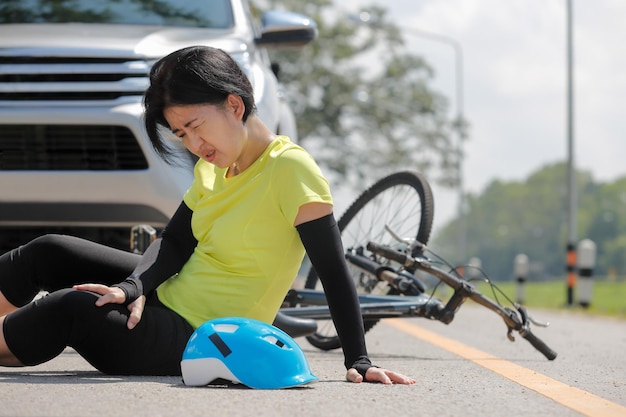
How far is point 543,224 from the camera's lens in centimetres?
16138

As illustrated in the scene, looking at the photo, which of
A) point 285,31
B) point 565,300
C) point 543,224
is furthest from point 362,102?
point 543,224

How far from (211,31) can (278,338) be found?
3.27 m

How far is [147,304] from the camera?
4.89 m

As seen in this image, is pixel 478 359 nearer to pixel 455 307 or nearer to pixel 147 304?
pixel 455 307

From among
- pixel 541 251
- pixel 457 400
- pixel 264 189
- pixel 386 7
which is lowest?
pixel 541 251

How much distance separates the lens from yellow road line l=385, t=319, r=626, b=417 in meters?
4.25

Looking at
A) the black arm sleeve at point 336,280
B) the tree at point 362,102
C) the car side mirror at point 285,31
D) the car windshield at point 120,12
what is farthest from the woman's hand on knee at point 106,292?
the tree at point 362,102

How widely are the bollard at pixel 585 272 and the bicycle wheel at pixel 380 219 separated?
11.4 m

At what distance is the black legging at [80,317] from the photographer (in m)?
4.62

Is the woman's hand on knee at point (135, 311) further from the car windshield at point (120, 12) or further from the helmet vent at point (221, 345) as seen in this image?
the car windshield at point (120, 12)

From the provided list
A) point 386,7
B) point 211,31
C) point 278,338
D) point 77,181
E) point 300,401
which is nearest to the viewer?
point 300,401

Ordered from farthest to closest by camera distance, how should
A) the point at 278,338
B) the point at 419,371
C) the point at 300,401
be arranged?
the point at 419,371, the point at 278,338, the point at 300,401

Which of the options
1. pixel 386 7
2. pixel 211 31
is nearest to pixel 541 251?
pixel 386 7

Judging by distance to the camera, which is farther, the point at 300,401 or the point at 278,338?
the point at 278,338
